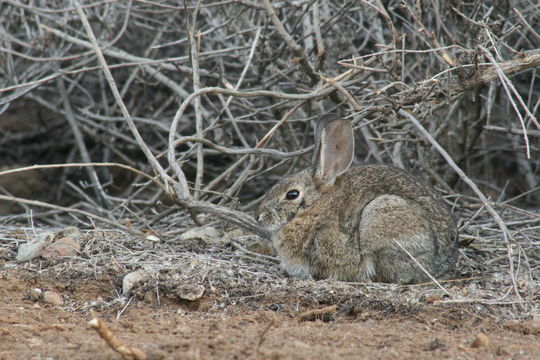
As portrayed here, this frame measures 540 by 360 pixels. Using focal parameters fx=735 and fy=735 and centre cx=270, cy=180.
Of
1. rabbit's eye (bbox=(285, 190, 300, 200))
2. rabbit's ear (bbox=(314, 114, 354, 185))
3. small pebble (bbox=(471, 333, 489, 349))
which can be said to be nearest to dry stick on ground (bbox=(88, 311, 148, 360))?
small pebble (bbox=(471, 333, 489, 349))

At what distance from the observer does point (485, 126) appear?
6164 mm

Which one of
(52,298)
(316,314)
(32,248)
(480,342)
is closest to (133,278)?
(52,298)

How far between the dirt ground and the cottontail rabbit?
54cm

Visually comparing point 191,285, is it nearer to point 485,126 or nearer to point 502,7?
point 485,126

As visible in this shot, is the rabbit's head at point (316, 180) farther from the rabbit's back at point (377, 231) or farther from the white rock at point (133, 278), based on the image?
the white rock at point (133, 278)

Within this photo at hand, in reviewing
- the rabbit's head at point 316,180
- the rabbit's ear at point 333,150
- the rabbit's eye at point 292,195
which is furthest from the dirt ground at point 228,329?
the rabbit's ear at point 333,150

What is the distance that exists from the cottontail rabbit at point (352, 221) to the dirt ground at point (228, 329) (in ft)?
1.77

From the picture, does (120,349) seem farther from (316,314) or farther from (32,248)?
(32,248)

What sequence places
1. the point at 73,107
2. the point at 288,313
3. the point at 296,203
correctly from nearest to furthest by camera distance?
Answer: the point at 288,313, the point at 296,203, the point at 73,107

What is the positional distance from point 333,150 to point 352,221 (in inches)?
23.2

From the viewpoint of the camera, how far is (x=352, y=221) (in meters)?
5.09

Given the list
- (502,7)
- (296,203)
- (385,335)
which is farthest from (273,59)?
(385,335)

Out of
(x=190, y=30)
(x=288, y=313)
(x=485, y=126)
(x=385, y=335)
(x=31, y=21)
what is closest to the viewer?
(x=385, y=335)

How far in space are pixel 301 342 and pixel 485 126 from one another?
325 cm
